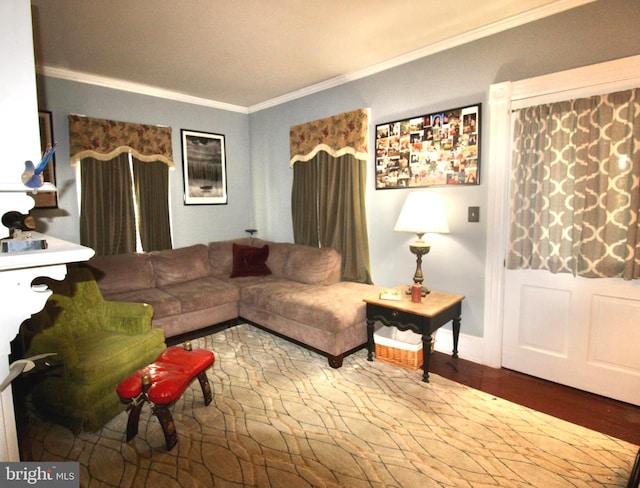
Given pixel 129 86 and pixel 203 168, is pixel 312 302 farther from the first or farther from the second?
pixel 129 86

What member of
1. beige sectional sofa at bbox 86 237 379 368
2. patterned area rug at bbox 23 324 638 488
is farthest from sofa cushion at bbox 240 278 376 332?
patterned area rug at bbox 23 324 638 488

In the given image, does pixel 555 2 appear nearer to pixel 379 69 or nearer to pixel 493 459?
Result: pixel 379 69

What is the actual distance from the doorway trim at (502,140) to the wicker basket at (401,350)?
0.56m

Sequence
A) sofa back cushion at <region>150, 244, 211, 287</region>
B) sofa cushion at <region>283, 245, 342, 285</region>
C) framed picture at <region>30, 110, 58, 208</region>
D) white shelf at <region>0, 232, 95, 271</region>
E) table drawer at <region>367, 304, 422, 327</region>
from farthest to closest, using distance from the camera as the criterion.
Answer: sofa back cushion at <region>150, 244, 211, 287</region> < sofa cushion at <region>283, 245, 342, 285</region> < framed picture at <region>30, 110, 58, 208</region> < table drawer at <region>367, 304, 422, 327</region> < white shelf at <region>0, 232, 95, 271</region>

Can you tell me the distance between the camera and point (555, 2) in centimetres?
242

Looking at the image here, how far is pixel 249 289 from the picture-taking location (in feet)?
12.4

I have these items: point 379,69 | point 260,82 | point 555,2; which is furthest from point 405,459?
point 260,82

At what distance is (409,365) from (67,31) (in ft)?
12.0

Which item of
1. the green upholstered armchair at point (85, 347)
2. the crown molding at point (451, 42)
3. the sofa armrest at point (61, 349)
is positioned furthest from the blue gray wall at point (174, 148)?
the sofa armrest at point (61, 349)

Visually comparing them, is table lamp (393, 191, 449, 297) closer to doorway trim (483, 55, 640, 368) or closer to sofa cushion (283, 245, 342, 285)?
doorway trim (483, 55, 640, 368)

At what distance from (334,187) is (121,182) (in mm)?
2284

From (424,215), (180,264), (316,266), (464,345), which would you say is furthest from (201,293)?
(464,345)

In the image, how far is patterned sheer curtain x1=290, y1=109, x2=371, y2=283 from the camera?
147 inches

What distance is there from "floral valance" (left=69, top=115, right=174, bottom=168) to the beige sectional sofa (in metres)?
1.08
